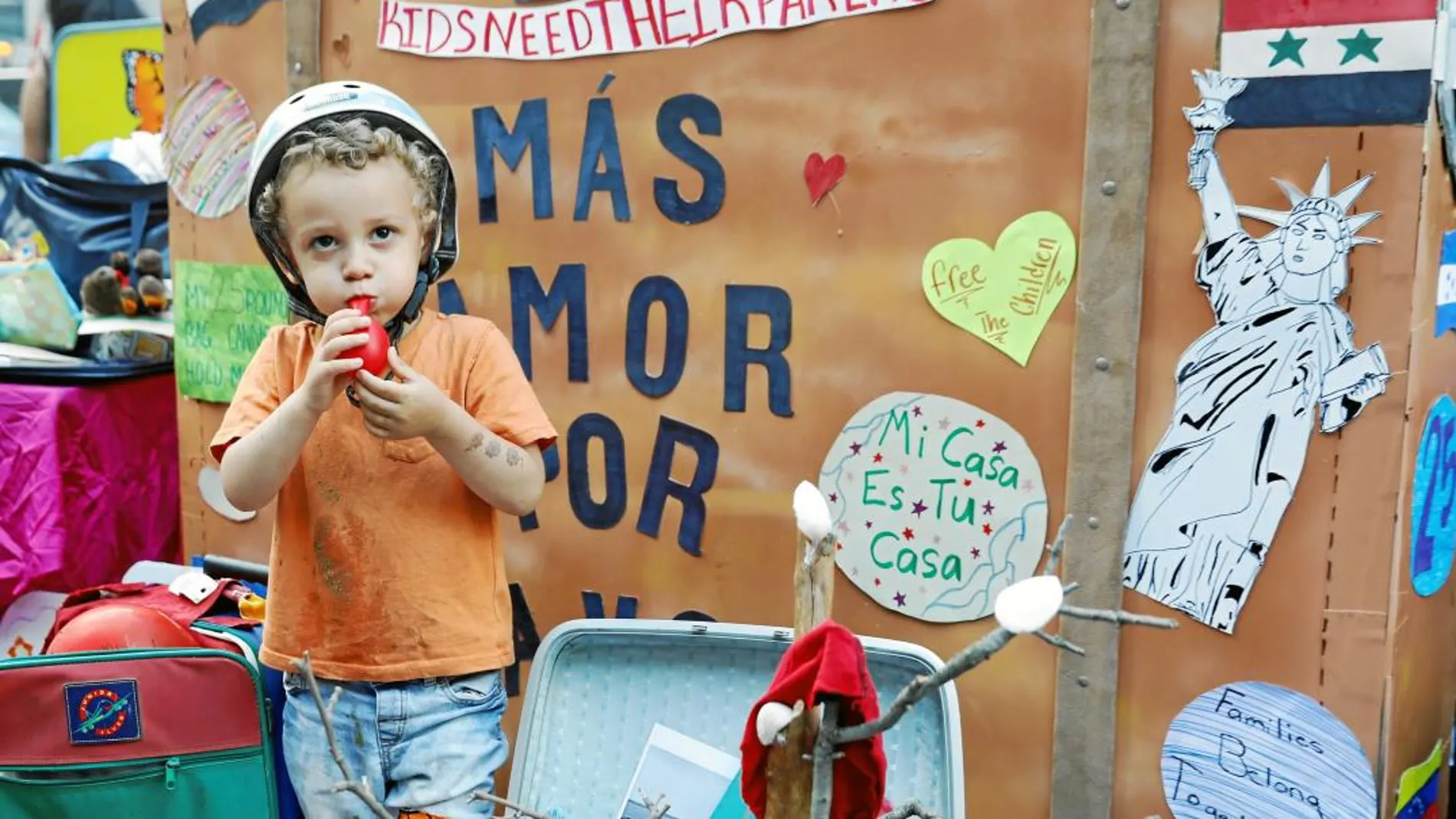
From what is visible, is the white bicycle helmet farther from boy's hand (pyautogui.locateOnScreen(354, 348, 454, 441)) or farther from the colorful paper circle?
the colorful paper circle

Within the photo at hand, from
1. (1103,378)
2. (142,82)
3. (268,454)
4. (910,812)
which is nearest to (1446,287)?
(1103,378)

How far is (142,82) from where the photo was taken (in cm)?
581

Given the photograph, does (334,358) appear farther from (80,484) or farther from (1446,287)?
(80,484)

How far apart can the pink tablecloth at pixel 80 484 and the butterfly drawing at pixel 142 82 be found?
9.04 ft

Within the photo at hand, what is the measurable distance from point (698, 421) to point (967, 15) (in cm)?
87

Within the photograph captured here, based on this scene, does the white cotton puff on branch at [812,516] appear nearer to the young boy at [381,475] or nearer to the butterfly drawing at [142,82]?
the young boy at [381,475]

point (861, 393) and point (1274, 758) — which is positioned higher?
point (861, 393)

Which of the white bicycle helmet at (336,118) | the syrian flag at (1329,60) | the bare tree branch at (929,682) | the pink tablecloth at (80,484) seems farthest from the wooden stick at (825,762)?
the pink tablecloth at (80,484)

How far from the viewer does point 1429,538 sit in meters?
2.15

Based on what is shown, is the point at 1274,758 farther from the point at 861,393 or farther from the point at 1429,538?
the point at 861,393

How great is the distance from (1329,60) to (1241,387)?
0.50m

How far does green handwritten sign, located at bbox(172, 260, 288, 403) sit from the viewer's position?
2.91 metres

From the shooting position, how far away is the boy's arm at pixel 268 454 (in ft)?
5.32

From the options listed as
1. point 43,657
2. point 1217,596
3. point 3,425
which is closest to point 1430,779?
point 1217,596
